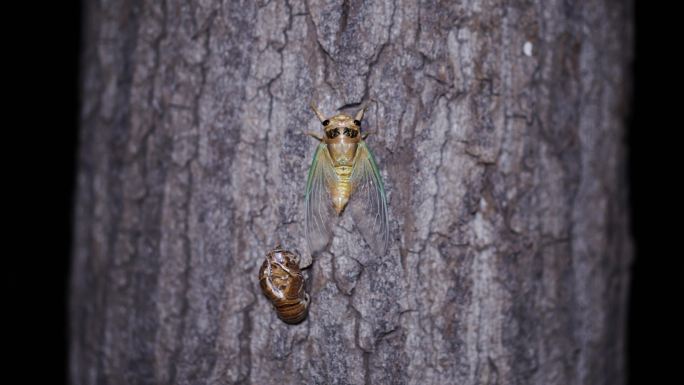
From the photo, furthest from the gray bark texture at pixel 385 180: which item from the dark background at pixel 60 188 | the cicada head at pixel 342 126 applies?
the dark background at pixel 60 188

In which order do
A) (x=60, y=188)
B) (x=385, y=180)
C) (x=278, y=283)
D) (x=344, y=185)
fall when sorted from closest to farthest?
(x=278, y=283), (x=385, y=180), (x=344, y=185), (x=60, y=188)

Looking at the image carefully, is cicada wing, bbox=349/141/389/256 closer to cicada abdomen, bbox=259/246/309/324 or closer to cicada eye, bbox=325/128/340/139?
cicada eye, bbox=325/128/340/139

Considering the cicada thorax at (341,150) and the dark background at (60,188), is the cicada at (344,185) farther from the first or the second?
the dark background at (60,188)

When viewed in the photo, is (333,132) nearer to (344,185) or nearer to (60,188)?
(344,185)

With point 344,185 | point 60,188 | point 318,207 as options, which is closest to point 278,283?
point 318,207

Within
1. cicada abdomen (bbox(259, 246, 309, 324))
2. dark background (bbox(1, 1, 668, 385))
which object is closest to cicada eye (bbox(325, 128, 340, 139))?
cicada abdomen (bbox(259, 246, 309, 324))

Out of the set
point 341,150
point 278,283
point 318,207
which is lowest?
point 278,283

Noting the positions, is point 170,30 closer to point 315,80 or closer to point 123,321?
point 315,80
